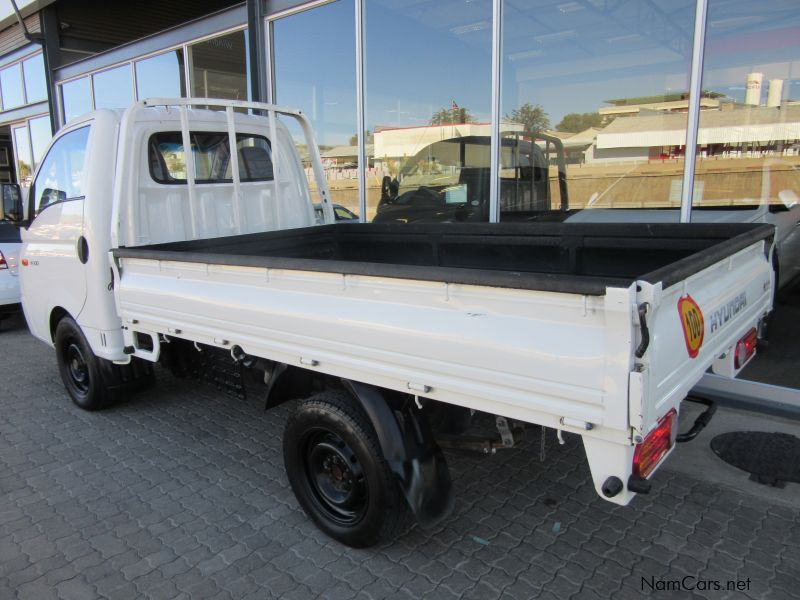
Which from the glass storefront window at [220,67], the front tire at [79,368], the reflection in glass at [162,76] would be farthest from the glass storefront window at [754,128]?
the reflection in glass at [162,76]

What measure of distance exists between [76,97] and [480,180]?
392 inches

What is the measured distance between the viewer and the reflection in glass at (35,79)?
41.2ft

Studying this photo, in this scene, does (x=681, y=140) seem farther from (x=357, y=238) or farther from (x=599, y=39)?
(x=357, y=238)

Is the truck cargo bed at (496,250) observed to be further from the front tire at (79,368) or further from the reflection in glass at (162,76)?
the reflection in glass at (162,76)

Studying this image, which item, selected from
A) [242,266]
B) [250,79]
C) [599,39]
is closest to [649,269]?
[242,266]

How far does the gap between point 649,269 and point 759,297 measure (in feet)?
1.91

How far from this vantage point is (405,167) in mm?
7246

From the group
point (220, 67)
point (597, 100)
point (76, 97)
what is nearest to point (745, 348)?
point (597, 100)

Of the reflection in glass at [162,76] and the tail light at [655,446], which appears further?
the reflection in glass at [162,76]

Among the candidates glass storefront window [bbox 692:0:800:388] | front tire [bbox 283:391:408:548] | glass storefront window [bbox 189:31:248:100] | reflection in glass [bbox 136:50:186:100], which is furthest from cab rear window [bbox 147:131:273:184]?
reflection in glass [bbox 136:50:186:100]

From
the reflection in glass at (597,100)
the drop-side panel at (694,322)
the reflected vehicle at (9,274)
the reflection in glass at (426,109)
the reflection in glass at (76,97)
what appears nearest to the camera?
the drop-side panel at (694,322)

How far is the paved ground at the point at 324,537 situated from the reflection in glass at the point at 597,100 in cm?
304

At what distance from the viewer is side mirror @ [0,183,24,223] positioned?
15.3 feet

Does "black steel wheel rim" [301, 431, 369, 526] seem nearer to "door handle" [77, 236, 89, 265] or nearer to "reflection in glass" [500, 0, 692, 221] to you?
"door handle" [77, 236, 89, 265]
